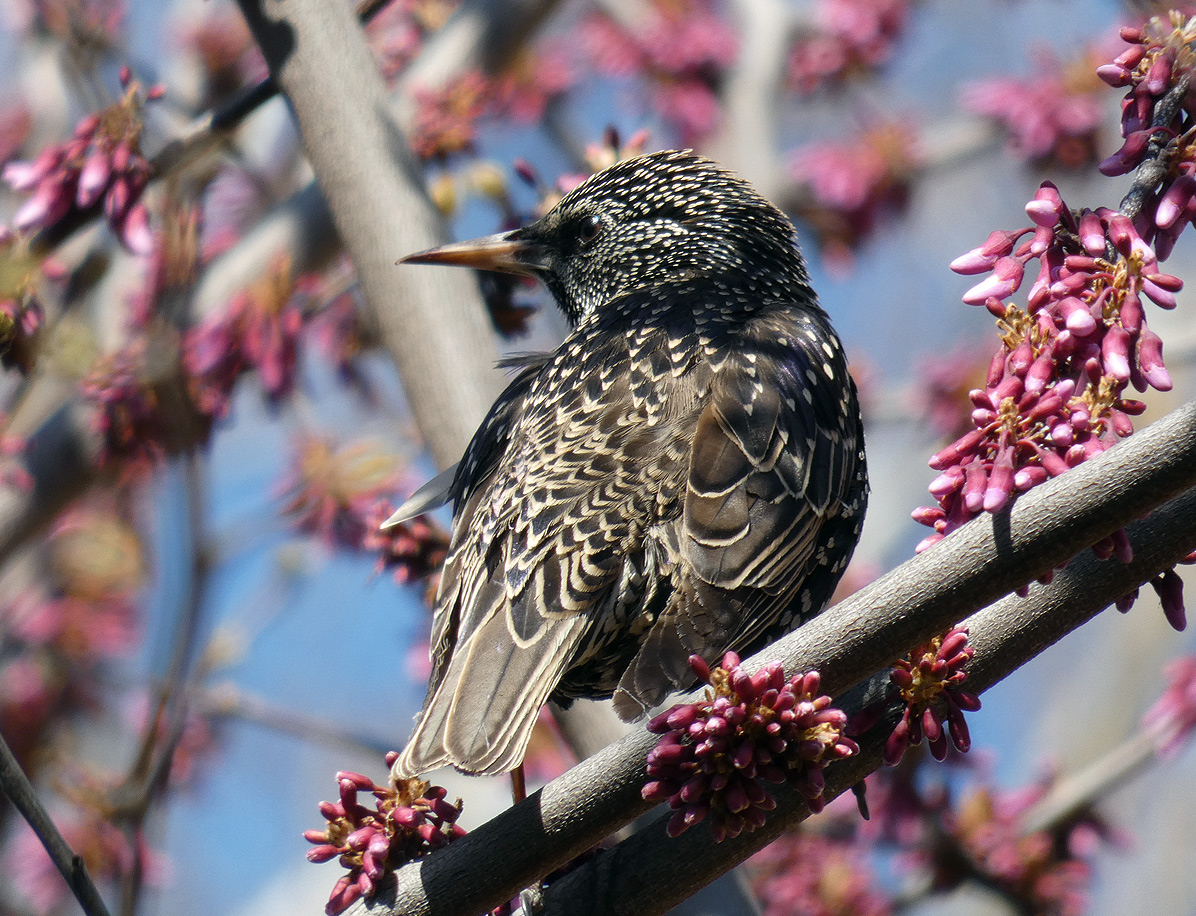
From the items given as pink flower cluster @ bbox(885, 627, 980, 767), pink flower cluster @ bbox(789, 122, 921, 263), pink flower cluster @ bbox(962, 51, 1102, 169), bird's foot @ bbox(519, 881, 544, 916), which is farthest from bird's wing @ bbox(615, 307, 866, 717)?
pink flower cluster @ bbox(962, 51, 1102, 169)

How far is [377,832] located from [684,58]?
4.66m

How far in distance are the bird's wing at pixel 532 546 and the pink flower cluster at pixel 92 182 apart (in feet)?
3.85

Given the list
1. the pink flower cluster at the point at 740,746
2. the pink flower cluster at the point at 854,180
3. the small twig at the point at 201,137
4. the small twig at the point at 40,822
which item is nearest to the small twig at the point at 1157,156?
the pink flower cluster at the point at 740,746

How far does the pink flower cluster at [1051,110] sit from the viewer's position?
5625 mm

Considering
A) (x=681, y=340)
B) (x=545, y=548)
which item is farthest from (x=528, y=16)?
(x=545, y=548)

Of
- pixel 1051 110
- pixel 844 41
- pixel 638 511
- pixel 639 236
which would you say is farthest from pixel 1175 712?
pixel 844 41

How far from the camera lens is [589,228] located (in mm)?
3625

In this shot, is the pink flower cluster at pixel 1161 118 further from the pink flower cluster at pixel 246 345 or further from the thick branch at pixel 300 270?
the pink flower cluster at pixel 246 345

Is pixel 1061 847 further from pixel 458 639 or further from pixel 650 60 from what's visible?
pixel 650 60

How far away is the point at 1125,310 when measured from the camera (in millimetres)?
1953

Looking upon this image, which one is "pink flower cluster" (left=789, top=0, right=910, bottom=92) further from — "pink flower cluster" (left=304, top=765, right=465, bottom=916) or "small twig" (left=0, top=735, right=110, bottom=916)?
"small twig" (left=0, top=735, right=110, bottom=916)

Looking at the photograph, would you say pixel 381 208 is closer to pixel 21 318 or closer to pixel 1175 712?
pixel 21 318

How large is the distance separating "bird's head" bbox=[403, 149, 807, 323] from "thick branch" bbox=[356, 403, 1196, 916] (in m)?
1.83

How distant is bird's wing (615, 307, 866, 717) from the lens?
2.32m
